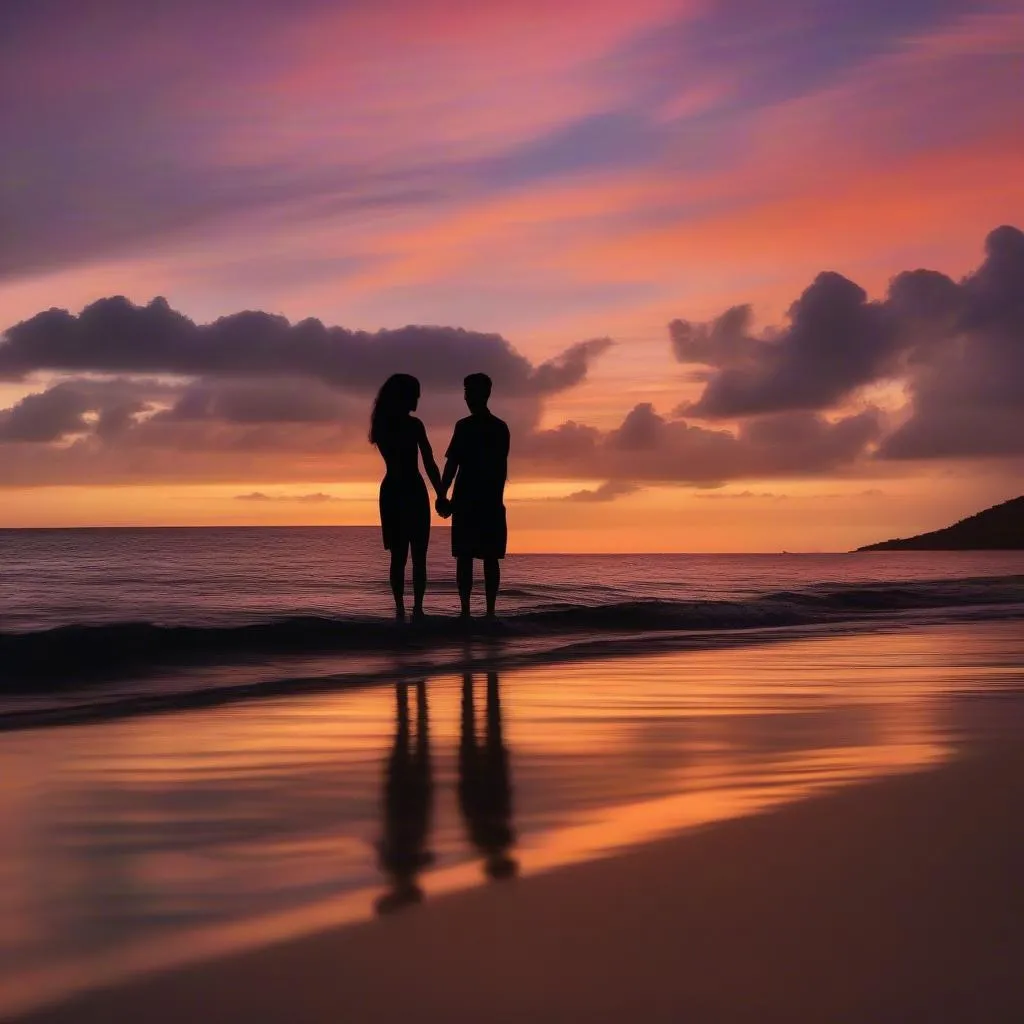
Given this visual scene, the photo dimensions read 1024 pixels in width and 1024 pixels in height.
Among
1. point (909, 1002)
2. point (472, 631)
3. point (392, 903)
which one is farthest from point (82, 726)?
point (472, 631)

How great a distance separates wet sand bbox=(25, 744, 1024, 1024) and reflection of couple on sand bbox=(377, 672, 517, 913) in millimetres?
203

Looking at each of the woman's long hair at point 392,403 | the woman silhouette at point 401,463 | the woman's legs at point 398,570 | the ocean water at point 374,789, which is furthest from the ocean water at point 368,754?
the woman's long hair at point 392,403

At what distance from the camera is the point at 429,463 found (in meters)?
11.2

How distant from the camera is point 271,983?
1806mm

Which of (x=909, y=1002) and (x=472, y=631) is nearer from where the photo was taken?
(x=909, y=1002)

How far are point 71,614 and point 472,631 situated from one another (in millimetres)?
5255

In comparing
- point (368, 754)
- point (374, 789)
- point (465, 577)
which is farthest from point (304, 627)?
point (374, 789)

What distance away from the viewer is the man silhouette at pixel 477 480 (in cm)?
1109

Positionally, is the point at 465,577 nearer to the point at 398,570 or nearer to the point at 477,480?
the point at 398,570

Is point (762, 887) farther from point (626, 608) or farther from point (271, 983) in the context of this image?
point (626, 608)

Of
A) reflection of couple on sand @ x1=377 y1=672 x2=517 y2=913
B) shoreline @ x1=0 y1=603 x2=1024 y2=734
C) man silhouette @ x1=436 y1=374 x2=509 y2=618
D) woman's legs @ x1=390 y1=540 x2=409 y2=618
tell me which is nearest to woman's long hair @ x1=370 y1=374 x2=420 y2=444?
man silhouette @ x1=436 y1=374 x2=509 y2=618

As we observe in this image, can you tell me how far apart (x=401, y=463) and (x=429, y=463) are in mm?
268

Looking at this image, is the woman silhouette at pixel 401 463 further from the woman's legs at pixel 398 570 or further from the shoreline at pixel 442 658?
the shoreline at pixel 442 658

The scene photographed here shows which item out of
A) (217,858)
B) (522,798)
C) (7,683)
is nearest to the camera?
(217,858)
